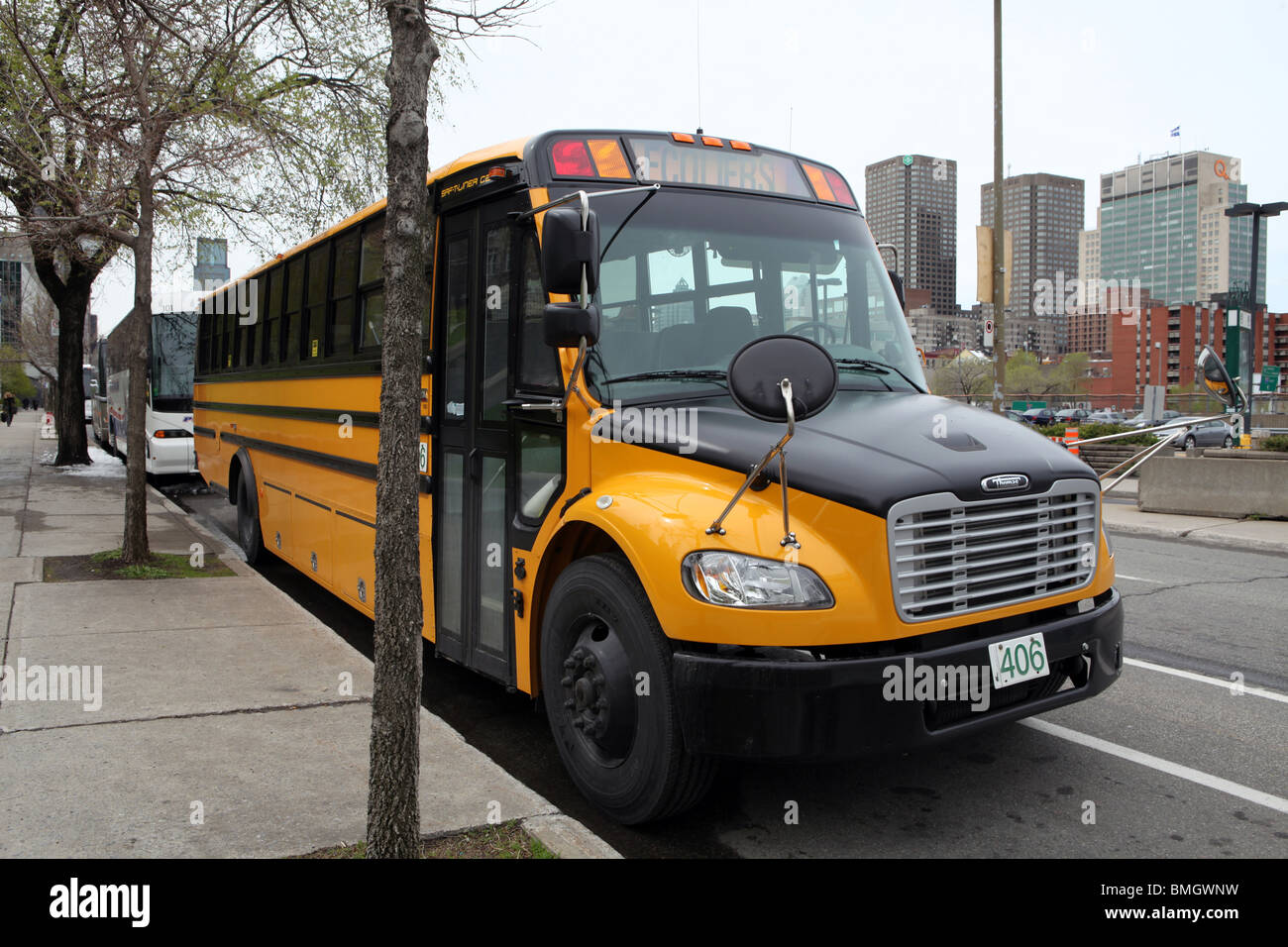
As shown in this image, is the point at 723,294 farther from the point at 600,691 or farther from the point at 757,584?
the point at 600,691

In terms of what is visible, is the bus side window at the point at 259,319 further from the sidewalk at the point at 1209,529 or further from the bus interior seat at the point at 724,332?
the sidewalk at the point at 1209,529

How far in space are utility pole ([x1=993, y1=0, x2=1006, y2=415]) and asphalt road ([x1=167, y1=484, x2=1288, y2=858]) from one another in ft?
42.4

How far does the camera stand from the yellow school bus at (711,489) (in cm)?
352

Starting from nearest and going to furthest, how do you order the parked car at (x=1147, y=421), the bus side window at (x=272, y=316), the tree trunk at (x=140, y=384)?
the bus side window at (x=272, y=316) → the tree trunk at (x=140, y=384) → the parked car at (x=1147, y=421)

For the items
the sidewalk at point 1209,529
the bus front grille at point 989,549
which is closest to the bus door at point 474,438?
the bus front grille at point 989,549

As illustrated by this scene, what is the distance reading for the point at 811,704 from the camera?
11.2ft

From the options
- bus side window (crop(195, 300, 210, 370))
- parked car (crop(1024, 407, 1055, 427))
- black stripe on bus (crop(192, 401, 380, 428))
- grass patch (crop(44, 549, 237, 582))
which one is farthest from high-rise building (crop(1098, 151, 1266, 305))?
grass patch (crop(44, 549, 237, 582))

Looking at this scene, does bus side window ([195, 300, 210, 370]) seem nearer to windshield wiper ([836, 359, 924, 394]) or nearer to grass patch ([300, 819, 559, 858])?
windshield wiper ([836, 359, 924, 394])

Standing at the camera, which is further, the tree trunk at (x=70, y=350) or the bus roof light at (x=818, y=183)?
the tree trunk at (x=70, y=350)

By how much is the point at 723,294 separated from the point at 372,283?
294 centimetres

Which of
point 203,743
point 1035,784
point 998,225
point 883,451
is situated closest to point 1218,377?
point 998,225

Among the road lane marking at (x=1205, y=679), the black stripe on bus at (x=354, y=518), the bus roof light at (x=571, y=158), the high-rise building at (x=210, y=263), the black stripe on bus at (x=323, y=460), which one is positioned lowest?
the road lane marking at (x=1205, y=679)

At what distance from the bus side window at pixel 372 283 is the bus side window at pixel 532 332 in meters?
1.88

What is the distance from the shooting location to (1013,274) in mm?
66500
